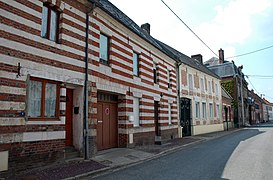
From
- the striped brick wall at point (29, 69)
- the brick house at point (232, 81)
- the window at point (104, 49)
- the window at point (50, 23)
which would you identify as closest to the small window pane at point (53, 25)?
the window at point (50, 23)

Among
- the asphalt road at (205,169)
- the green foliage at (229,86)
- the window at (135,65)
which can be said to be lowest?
the asphalt road at (205,169)

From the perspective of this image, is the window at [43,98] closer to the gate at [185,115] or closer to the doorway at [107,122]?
the doorway at [107,122]

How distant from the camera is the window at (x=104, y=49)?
10.2m

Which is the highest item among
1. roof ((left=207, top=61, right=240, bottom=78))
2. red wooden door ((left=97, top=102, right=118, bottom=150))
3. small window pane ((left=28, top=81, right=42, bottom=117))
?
roof ((left=207, top=61, right=240, bottom=78))

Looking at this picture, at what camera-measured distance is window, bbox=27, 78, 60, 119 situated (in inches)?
270

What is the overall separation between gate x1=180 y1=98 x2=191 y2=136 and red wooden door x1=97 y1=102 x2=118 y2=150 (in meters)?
8.57

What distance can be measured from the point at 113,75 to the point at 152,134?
15.7ft

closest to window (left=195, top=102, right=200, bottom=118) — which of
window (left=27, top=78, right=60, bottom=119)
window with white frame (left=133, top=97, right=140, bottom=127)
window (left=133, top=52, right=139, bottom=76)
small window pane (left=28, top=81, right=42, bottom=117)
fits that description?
window with white frame (left=133, top=97, right=140, bottom=127)

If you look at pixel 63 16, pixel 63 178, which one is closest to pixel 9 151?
pixel 63 178

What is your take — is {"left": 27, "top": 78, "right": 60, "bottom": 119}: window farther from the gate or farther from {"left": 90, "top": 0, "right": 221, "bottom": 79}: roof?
the gate

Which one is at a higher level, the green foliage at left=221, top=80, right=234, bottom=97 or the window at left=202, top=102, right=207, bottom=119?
the green foliage at left=221, top=80, right=234, bottom=97

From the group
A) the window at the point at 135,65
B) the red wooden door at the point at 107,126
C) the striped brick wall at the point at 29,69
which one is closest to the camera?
the striped brick wall at the point at 29,69

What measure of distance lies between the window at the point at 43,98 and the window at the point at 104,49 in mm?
3028

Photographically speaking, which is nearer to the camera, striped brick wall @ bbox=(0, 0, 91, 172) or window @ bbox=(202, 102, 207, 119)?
striped brick wall @ bbox=(0, 0, 91, 172)
